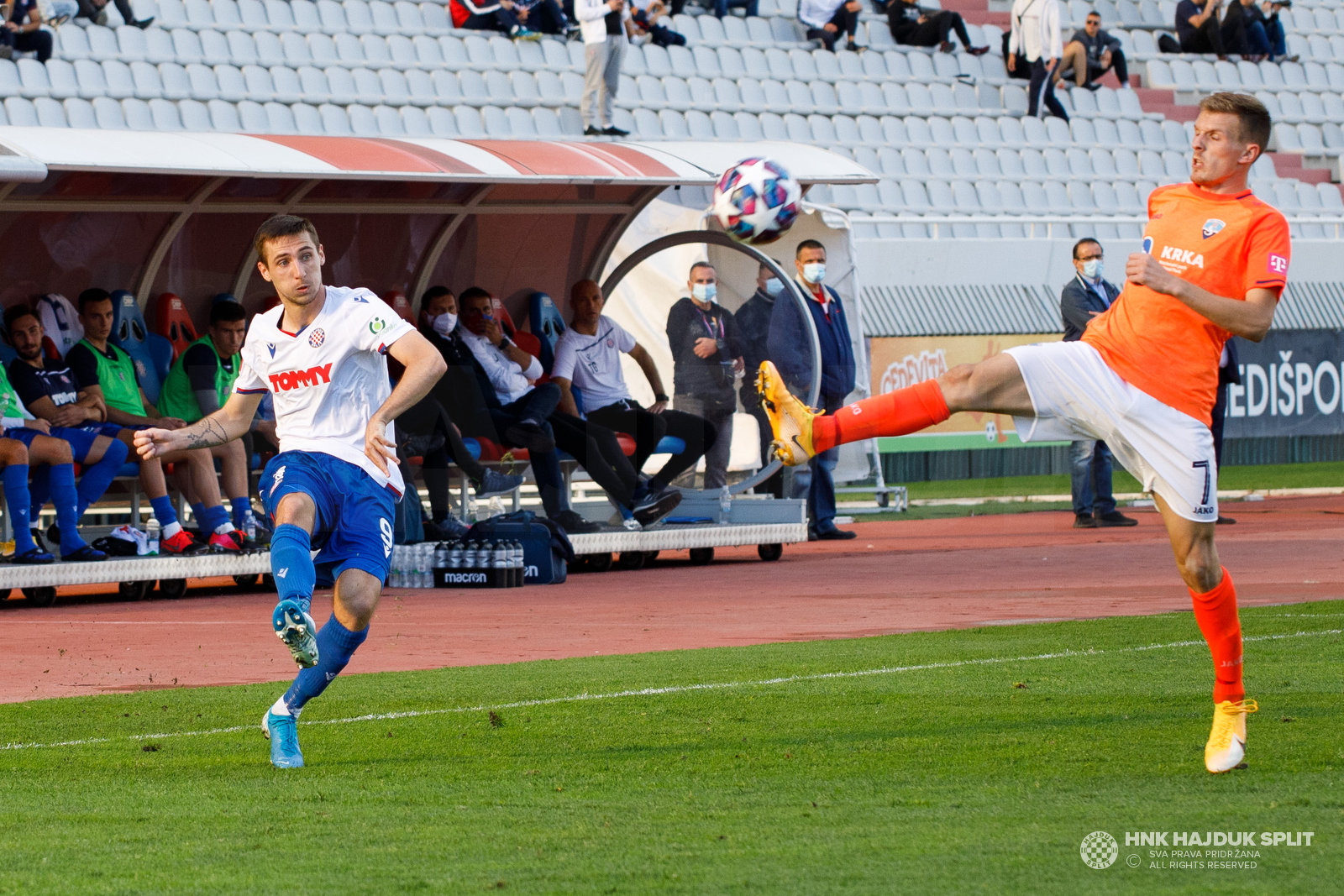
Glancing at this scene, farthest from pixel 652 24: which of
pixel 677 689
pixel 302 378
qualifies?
pixel 302 378

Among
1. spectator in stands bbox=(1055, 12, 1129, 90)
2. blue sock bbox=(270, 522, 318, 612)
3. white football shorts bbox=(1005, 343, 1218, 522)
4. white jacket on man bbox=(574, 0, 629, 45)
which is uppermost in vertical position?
white jacket on man bbox=(574, 0, 629, 45)

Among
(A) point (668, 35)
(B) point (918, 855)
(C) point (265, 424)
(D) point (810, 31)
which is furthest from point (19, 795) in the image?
(D) point (810, 31)

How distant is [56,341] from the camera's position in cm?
1305

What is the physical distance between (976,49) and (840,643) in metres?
21.7

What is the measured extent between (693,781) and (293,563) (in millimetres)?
1401

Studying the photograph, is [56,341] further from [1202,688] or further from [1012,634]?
[1202,688]

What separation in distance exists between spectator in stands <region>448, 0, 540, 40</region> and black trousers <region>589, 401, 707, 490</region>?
11577mm

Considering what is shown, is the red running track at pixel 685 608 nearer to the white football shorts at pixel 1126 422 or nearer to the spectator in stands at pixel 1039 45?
the white football shorts at pixel 1126 422

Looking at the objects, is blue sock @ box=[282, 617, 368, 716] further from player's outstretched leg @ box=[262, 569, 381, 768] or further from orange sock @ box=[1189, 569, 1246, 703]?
orange sock @ box=[1189, 569, 1246, 703]

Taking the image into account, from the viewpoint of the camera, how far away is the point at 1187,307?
18.6 ft

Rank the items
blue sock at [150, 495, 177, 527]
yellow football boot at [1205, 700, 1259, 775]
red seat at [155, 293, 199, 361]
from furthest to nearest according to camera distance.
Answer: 1. red seat at [155, 293, 199, 361]
2. blue sock at [150, 495, 177, 527]
3. yellow football boot at [1205, 700, 1259, 775]

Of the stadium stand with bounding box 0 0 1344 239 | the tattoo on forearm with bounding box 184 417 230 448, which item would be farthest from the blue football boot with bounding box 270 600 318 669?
the stadium stand with bounding box 0 0 1344 239

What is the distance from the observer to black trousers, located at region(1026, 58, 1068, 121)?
28.0 metres

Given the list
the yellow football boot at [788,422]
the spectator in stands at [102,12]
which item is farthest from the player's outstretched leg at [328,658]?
the spectator in stands at [102,12]
